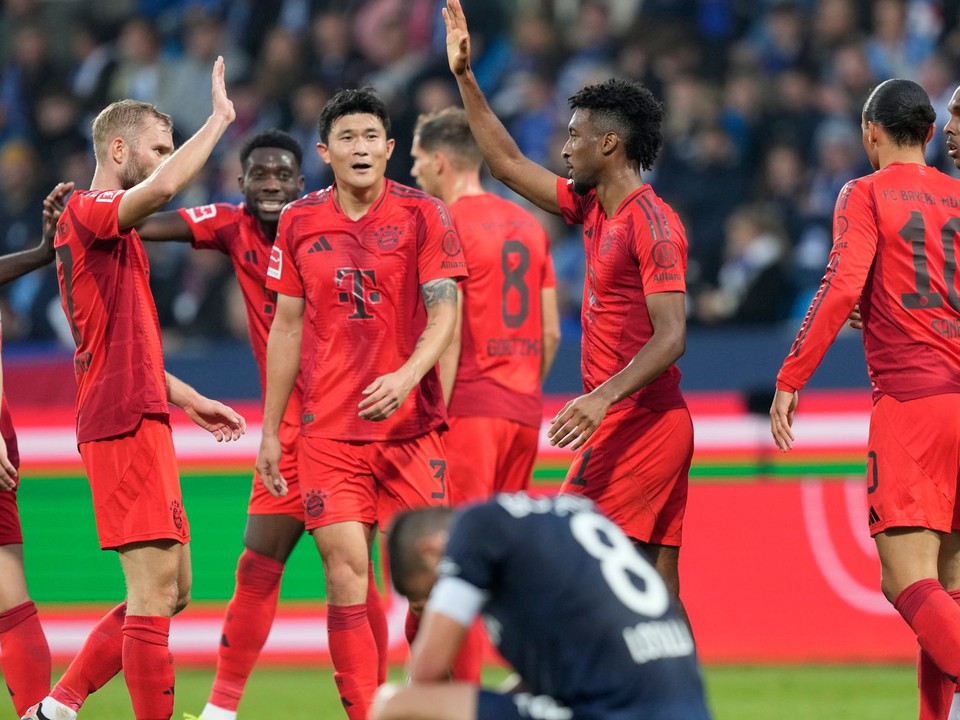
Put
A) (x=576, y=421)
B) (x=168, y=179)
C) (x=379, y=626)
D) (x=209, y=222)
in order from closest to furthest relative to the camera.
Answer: (x=576, y=421) < (x=168, y=179) < (x=379, y=626) < (x=209, y=222)

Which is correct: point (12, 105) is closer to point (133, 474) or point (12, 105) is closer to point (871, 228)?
point (133, 474)

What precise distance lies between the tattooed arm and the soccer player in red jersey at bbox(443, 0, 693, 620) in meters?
0.60

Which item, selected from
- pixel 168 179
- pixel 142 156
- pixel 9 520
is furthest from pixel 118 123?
pixel 9 520

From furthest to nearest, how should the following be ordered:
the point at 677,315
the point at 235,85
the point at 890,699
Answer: the point at 235,85, the point at 890,699, the point at 677,315

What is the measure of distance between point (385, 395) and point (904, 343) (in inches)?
82.8

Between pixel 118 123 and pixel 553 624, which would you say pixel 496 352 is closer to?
pixel 118 123

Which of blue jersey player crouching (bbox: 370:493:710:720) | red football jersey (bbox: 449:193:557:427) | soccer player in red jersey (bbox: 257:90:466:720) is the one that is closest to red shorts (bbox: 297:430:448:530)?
soccer player in red jersey (bbox: 257:90:466:720)

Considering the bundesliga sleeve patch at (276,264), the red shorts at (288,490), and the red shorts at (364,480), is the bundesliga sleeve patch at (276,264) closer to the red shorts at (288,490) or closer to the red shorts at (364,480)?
the red shorts at (364,480)

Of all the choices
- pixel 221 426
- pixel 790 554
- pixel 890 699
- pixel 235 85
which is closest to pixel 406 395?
pixel 221 426

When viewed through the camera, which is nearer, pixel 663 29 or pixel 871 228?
pixel 871 228

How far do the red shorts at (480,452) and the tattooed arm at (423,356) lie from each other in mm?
1684

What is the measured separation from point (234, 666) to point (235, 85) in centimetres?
929

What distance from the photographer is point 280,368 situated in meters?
6.47

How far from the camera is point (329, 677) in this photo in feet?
30.7
